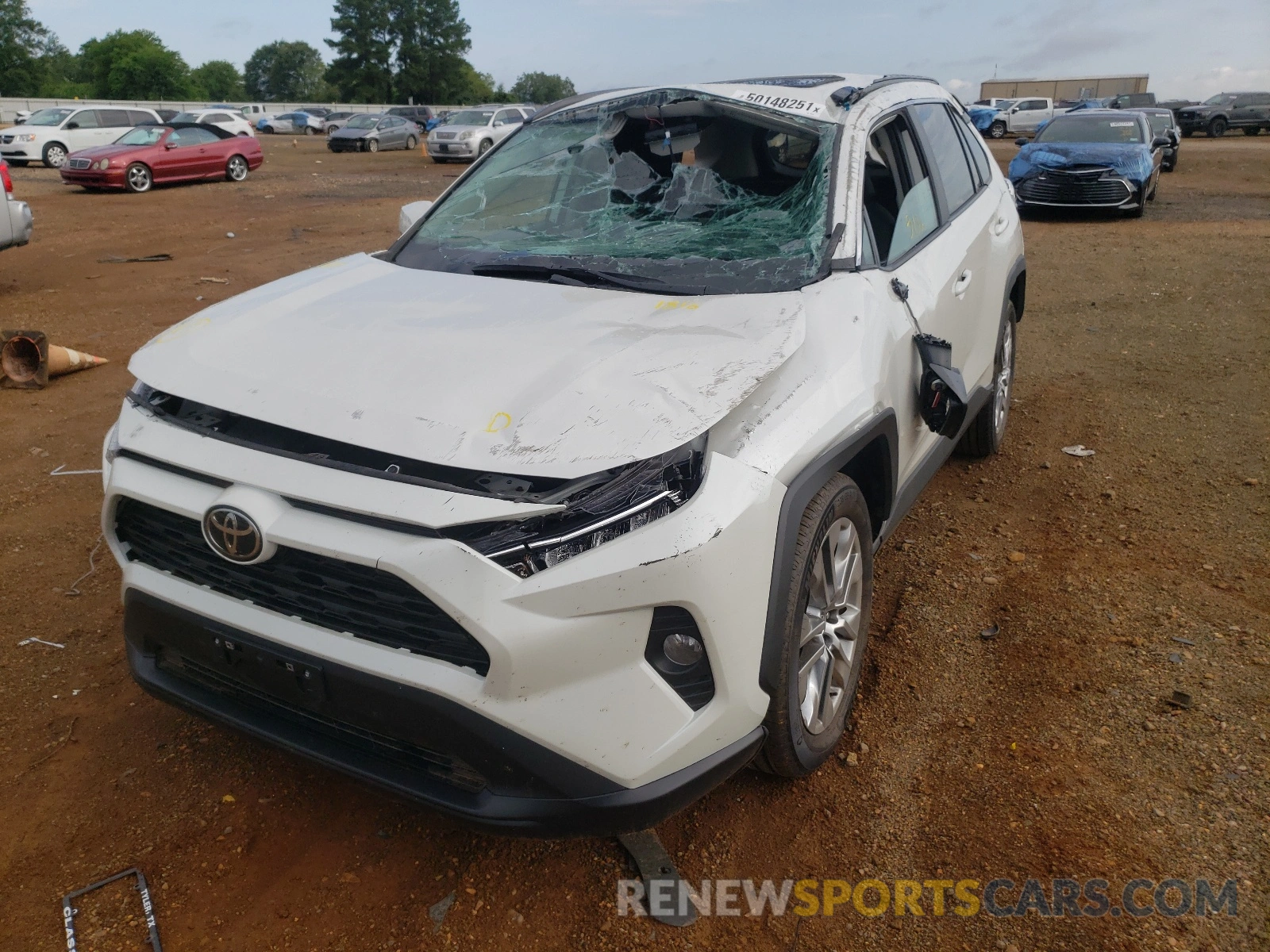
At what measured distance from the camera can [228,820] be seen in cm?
257

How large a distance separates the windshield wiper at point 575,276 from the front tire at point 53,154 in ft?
79.0

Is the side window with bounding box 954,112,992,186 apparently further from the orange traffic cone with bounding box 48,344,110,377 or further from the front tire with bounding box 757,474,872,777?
the orange traffic cone with bounding box 48,344,110,377

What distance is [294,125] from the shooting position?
54.7m

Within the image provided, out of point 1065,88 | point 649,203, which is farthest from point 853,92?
point 1065,88

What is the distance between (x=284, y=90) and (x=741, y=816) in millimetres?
→ 135097

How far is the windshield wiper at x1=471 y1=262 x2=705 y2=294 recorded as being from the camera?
9.15 feet

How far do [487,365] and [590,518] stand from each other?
572mm

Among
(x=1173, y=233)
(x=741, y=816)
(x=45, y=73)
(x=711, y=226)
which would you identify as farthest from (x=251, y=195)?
(x=45, y=73)

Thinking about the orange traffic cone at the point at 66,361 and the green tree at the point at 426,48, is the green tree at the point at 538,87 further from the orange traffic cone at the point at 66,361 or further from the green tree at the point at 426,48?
the orange traffic cone at the point at 66,361

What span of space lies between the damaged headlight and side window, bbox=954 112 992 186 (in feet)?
10.7

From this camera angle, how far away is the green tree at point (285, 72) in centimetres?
11950

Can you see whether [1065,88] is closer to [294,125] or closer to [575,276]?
[294,125]

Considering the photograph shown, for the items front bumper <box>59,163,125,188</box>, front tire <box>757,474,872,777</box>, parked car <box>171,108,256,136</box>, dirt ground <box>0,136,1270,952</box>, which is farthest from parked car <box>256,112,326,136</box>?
front tire <box>757,474,872,777</box>

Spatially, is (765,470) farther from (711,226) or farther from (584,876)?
(711,226)
